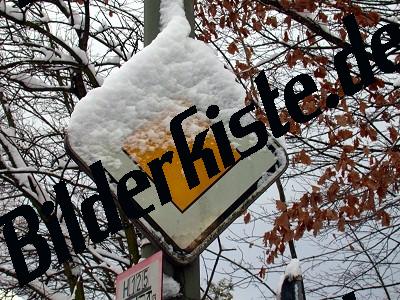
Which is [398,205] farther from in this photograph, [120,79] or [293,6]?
[120,79]

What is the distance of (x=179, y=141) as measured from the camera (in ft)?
6.22

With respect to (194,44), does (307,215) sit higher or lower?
higher

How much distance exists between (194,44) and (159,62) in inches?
6.7

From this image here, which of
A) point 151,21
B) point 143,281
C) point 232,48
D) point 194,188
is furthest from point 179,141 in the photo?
point 232,48

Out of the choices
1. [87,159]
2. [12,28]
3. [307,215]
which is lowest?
[87,159]

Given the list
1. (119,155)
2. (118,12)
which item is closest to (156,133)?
(119,155)

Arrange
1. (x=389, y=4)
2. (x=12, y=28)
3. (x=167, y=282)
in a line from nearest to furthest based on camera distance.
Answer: (x=167, y=282), (x=389, y=4), (x=12, y=28)

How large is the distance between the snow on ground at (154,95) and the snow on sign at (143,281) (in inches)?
12.8

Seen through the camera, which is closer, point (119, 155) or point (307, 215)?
point (119, 155)

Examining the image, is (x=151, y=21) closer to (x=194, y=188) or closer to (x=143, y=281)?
(x=194, y=188)

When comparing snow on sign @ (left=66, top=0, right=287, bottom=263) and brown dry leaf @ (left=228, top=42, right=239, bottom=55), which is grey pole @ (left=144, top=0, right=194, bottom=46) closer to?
snow on sign @ (left=66, top=0, right=287, bottom=263)

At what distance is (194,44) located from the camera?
214 centimetres

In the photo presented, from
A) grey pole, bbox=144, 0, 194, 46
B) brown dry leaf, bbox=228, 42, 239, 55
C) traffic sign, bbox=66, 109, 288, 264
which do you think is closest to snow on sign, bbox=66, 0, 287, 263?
traffic sign, bbox=66, 109, 288, 264

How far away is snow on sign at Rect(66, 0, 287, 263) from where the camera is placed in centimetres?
178
